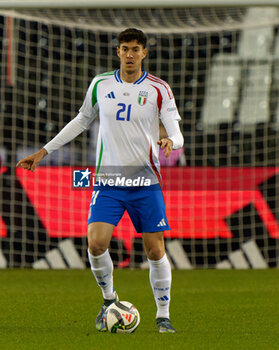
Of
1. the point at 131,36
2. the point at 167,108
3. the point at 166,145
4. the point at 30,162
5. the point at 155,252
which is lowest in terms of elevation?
the point at 155,252

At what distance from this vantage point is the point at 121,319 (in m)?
5.23

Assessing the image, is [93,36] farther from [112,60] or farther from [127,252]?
[127,252]

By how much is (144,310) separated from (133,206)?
5.31 ft

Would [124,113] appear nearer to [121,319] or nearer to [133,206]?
[133,206]

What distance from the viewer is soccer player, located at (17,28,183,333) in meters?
5.25

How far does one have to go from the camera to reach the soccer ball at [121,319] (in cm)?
523

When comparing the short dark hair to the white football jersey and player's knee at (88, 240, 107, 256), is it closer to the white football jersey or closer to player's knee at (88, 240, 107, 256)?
the white football jersey

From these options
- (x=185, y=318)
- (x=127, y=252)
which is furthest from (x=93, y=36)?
(x=185, y=318)

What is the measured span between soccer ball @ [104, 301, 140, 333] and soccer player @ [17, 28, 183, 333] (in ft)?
0.36

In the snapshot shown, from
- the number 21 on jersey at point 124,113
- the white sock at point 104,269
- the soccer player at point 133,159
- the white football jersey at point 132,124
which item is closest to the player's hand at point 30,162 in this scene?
the soccer player at point 133,159

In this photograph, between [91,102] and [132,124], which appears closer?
[132,124]

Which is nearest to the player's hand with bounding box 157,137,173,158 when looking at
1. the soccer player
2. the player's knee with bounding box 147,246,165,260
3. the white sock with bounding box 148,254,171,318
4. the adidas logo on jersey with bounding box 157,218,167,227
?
the soccer player

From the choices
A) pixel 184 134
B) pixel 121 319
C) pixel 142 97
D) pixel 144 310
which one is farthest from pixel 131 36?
pixel 184 134

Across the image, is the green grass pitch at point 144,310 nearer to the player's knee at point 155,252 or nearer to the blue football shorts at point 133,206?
the player's knee at point 155,252
